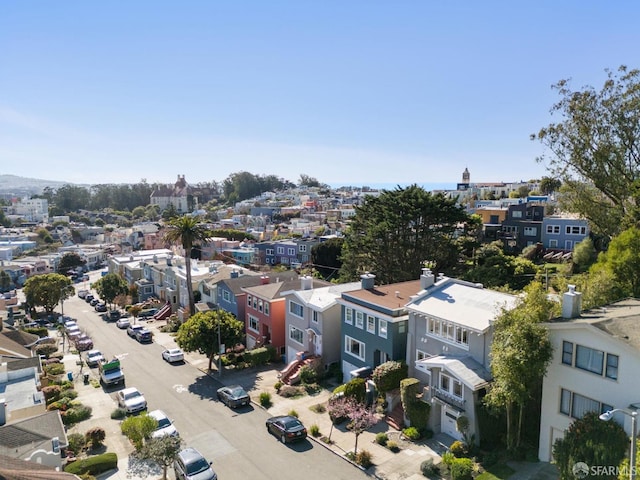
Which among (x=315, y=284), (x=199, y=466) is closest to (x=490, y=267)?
(x=315, y=284)

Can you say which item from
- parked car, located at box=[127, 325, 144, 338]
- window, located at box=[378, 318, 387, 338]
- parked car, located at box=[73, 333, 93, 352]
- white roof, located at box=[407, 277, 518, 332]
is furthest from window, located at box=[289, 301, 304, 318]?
parked car, located at box=[73, 333, 93, 352]

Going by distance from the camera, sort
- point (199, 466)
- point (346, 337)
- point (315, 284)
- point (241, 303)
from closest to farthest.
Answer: point (199, 466)
point (346, 337)
point (315, 284)
point (241, 303)

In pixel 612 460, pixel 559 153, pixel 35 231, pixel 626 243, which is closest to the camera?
pixel 612 460

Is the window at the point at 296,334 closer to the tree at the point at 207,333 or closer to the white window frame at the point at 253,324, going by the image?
the tree at the point at 207,333

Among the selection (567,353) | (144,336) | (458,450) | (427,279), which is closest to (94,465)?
(458,450)

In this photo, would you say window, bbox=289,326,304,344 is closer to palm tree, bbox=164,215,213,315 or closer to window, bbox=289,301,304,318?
window, bbox=289,301,304,318

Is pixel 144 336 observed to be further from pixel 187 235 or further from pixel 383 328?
pixel 383 328

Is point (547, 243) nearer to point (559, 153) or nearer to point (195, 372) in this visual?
point (559, 153)
